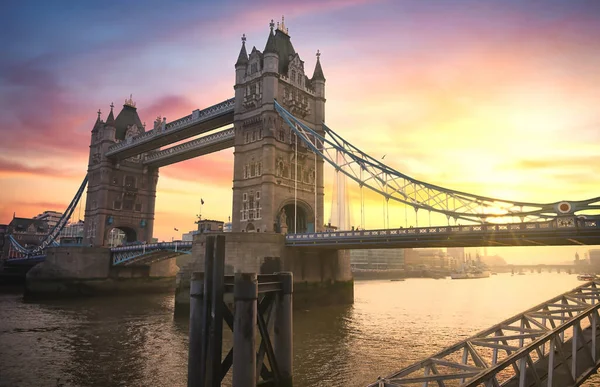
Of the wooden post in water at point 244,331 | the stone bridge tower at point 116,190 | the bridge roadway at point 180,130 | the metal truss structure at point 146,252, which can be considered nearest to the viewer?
the wooden post in water at point 244,331

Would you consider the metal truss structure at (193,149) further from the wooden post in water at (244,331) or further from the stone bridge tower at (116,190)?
the wooden post in water at (244,331)

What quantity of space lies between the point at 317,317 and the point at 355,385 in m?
19.2

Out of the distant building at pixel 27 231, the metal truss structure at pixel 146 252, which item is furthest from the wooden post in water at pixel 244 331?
the distant building at pixel 27 231

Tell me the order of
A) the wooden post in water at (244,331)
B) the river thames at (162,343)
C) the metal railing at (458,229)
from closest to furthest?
the wooden post in water at (244,331) < the river thames at (162,343) < the metal railing at (458,229)

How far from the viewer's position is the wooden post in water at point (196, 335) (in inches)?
473

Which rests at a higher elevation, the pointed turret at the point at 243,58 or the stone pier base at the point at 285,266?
the pointed turret at the point at 243,58

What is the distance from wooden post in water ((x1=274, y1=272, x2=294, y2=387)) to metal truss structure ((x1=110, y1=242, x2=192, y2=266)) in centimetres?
3950

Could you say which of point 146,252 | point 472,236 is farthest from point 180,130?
point 472,236

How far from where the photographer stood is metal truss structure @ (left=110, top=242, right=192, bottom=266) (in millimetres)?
52172

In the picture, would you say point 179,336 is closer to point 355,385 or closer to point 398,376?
point 355,385

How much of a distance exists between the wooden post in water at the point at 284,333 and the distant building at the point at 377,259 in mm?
139965

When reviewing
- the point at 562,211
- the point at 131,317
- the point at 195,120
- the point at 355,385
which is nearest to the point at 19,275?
the point at 195,120

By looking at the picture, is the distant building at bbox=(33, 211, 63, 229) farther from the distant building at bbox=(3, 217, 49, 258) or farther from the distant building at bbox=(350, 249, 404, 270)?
the distant building at bbox=(350, 249, 404, 270)

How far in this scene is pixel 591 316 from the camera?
11156 mm
